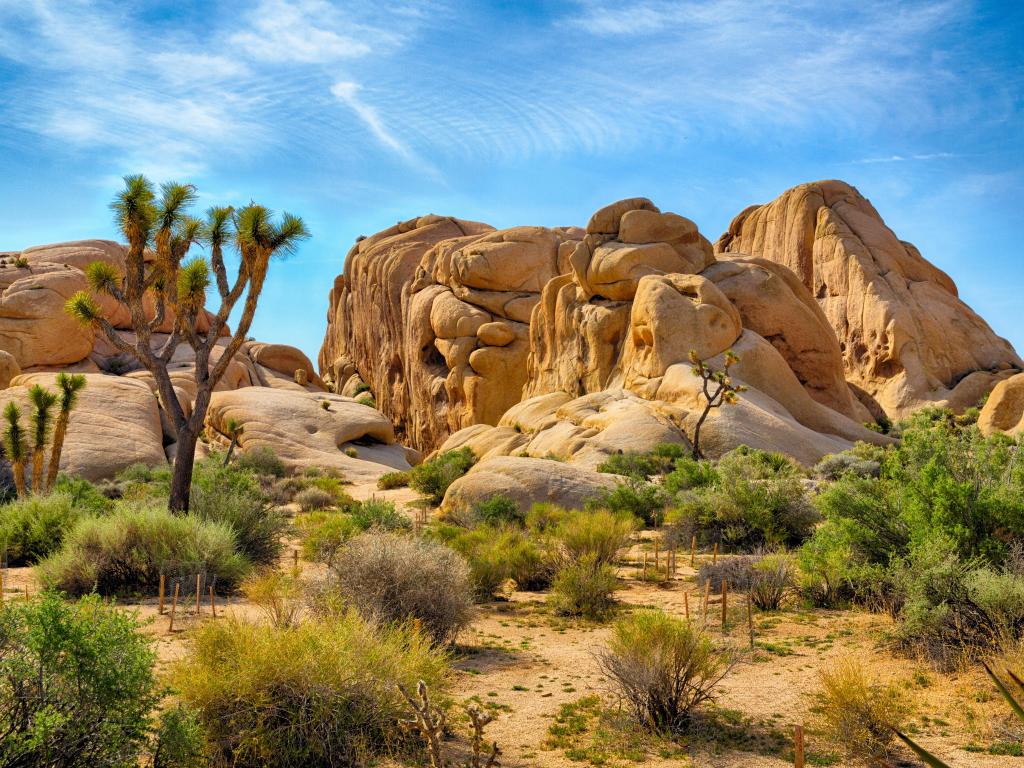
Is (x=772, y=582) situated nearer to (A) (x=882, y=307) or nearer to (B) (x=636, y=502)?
(B) (x=636, y=502)

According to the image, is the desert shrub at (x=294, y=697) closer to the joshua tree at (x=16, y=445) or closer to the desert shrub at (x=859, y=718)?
the desert shrub at (x=859, y=718)

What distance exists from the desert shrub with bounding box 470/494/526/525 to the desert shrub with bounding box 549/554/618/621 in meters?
6.12

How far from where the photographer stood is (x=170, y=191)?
17.7m

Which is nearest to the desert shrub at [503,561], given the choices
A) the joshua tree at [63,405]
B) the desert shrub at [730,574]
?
the desert shrub at [730,574]

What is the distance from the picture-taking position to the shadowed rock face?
3020cm

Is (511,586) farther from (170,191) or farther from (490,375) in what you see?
(490,375)

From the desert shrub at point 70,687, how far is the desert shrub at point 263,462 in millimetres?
26006

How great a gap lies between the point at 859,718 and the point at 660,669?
62.0 inches

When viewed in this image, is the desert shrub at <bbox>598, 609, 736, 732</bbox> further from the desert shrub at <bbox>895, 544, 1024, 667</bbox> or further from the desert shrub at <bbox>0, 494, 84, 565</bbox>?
the desert shrub at <bbox>0, 494, 84, 565</bbox>

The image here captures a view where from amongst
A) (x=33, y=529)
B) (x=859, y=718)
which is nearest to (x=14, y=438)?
(x=33, y=529)

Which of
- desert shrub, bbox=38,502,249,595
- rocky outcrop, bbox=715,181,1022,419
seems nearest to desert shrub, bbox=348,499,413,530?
desert shrub, bbox=38,502,249,595

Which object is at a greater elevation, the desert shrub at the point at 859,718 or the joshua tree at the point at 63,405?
the joshua tree at the point at 63,405

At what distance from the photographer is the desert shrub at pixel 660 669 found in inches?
272

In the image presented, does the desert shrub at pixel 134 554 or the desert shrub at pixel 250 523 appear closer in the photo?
the desert shrub at pixel 134 554
